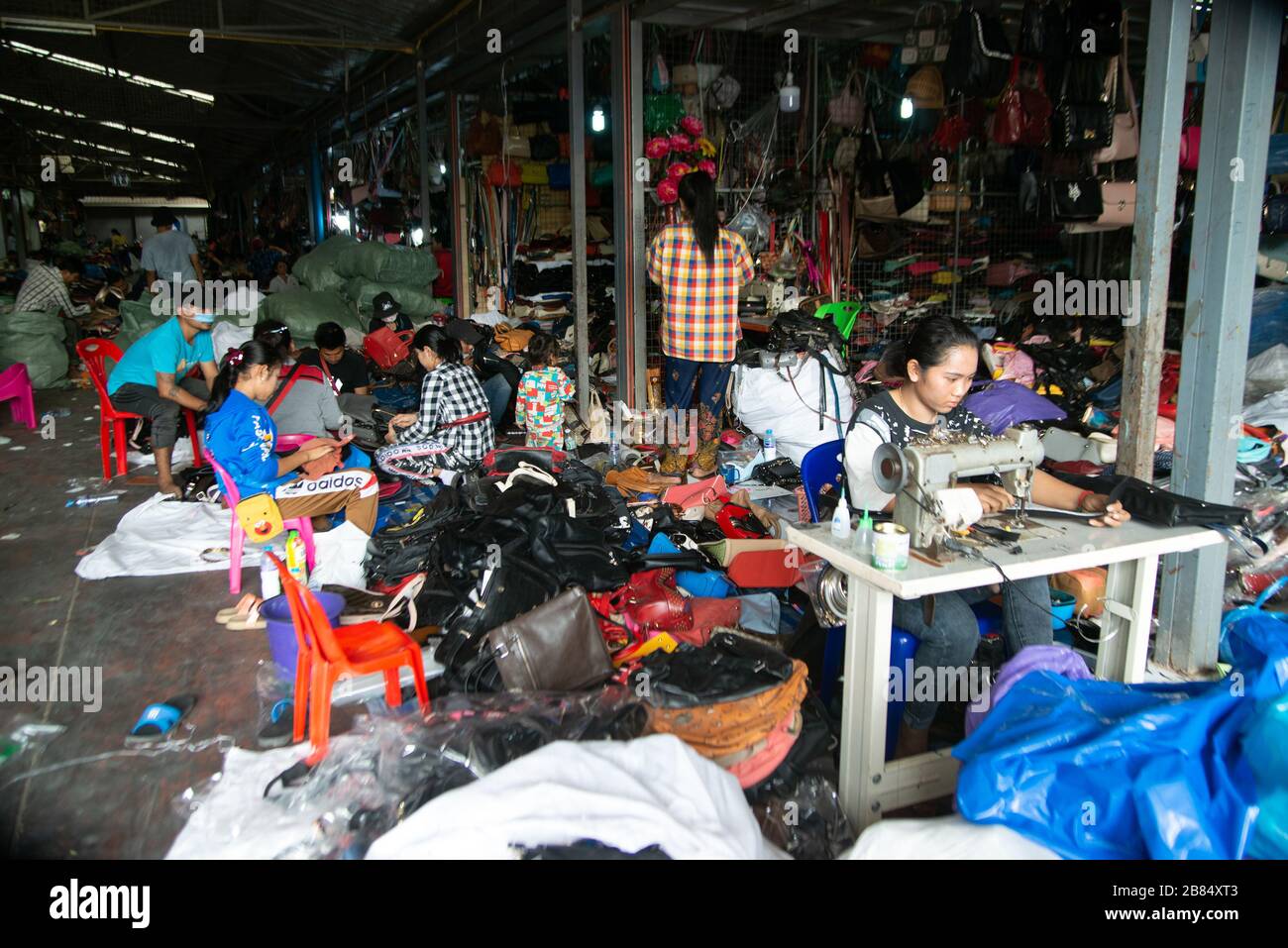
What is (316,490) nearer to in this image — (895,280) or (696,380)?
(696,380)

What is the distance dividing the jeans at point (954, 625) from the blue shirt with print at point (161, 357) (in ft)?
16.2

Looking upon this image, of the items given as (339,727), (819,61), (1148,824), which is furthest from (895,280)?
(1148,824)

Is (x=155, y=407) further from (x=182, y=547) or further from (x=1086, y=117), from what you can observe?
(x=1086, y=117)

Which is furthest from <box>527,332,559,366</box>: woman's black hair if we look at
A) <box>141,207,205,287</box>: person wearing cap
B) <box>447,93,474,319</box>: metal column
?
<box>141,207,205,287</box>: person wearing cap

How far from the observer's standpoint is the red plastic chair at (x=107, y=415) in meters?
6.40

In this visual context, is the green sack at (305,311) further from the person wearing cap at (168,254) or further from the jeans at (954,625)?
the jeans at (954,625)

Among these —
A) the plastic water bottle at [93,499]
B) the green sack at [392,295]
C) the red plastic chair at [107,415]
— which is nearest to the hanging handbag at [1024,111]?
the red plastic chair at [107,415]

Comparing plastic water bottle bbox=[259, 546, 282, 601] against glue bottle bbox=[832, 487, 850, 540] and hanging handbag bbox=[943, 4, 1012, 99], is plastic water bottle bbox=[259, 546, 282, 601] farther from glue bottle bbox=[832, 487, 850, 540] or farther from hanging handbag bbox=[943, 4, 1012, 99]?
hanging handbag bbox=[943, 4, 1012, 99]

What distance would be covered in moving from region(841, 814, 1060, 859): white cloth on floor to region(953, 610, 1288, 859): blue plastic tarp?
3 cm

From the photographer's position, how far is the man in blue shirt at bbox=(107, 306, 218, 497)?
5.85 meters

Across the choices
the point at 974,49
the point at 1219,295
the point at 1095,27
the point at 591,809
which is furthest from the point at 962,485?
the point at 974,49

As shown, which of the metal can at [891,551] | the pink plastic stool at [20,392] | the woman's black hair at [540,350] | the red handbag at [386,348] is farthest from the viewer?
the red handbag at [386,348]

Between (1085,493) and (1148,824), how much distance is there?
151 cm

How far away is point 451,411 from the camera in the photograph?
554cm
